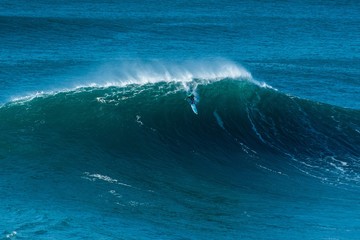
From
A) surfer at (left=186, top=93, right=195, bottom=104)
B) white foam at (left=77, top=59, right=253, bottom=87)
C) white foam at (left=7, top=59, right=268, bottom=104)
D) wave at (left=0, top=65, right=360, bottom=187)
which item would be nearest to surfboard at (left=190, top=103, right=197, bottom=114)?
surfer at (left=186, top=93, right=195, bottom=104)

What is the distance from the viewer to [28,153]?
112 feet

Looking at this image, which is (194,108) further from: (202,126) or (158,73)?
(158,73)

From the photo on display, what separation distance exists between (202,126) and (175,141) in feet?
7.26

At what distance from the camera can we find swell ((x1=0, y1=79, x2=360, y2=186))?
3597cm

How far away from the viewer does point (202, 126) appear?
127 feet

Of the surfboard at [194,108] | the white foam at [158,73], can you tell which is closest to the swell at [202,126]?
the surfboard at [194,108]

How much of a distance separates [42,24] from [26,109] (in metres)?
30.7

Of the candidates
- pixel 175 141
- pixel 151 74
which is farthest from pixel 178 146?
pixel 151 74

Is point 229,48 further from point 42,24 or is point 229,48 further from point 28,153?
point 28,153

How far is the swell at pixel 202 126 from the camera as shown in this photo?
3597 cm

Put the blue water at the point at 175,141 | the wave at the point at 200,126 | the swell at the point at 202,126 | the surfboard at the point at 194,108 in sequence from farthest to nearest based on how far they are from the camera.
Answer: the surfboard at the point at 194,108
the swell at the point at 202,126
the wave at the point at 200,126
the blue water at the point at 175,141

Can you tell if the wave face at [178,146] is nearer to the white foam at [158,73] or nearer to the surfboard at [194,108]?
the surfboard at [194,108]

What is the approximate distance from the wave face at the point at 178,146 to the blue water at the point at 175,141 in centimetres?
9

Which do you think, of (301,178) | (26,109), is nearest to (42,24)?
(26,109)
